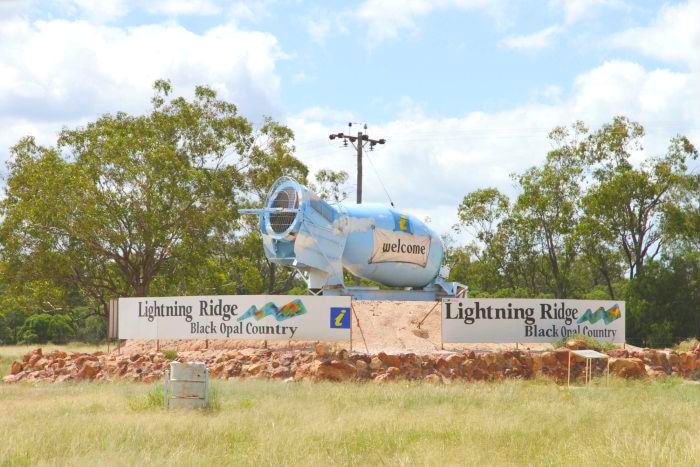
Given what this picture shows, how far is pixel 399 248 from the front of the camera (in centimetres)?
3142

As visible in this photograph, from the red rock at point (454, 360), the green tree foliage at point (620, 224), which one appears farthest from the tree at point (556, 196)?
the red rock at point (454, 360)

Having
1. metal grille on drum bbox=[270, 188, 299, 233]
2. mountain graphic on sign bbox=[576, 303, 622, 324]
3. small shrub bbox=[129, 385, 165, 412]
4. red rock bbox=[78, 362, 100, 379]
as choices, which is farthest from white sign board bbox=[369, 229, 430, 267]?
small shrub bbox=[129, 385, 165, 412]

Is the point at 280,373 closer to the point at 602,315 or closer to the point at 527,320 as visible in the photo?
the point at 527,320

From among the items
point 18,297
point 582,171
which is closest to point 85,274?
point 18,297

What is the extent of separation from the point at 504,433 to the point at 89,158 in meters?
31.8

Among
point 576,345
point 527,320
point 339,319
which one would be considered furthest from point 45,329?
point 576,345

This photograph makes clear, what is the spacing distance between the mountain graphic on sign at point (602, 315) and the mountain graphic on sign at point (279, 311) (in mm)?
8911

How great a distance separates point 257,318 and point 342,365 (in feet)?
10.9

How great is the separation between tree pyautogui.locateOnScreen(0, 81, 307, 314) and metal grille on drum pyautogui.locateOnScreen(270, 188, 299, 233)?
14.1m

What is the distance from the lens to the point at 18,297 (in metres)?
43.2

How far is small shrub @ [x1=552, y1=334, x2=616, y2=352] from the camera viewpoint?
91.6 feet

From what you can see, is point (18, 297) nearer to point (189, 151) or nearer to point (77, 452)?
point (189, 151)

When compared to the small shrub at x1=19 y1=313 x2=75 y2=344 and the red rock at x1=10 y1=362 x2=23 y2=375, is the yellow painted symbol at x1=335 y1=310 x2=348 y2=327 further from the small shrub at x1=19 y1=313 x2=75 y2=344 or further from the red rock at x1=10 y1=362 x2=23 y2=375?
the small shrub at x1=19 y1=313 x2=75 y2=344

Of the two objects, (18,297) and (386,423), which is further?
(18,297)
